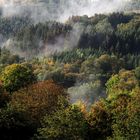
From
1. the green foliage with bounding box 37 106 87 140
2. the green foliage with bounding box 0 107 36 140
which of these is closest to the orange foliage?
the green foliage with bounding box 0 107 36 140

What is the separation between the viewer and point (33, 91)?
110 m

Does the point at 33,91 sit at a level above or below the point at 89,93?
above

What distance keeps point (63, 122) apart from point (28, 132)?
8.56 metres

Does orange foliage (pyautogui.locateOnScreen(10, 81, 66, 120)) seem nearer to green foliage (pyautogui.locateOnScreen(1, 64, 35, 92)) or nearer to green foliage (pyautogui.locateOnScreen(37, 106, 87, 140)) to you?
green foliage (pyautogui.locateOnScreen(37, 106, 87, 140))

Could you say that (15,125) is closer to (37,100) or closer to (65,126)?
(65,126)

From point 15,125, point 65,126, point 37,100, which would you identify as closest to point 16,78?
point 37,100

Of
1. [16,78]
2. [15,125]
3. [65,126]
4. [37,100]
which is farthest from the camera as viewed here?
[16,78]

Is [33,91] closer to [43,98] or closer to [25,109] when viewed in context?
[43,98]

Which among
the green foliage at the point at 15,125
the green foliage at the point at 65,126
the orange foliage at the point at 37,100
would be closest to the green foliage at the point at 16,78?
the orange foliage at the point at 37,100

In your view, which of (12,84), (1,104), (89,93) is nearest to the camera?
(1,104)

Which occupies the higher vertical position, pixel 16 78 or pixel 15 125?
pixel 15 125

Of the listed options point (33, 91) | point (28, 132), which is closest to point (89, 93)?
point (33, 91)

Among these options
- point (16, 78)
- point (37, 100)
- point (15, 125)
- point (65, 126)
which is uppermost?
point (65, 126)

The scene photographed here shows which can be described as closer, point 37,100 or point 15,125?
point 15,125
